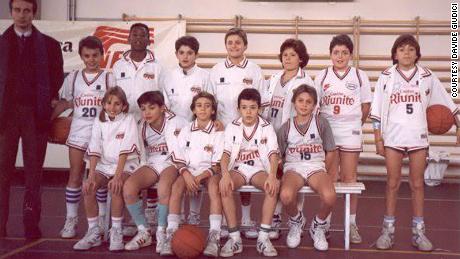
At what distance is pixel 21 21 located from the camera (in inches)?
172

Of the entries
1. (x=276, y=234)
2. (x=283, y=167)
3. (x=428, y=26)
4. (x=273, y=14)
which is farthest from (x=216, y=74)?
(x=428, y=26)

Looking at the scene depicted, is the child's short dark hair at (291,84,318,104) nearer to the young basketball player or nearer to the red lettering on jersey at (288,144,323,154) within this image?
the red lettering on jersey at (288,144,323,154)

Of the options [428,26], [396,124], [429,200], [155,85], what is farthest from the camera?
[428,26]

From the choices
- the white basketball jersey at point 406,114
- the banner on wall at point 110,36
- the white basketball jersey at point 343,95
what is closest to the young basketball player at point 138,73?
the white basketball jersey at point 343,95

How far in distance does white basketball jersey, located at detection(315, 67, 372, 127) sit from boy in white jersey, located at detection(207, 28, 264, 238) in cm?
57

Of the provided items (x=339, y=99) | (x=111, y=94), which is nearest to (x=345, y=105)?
(x=339, y=99)

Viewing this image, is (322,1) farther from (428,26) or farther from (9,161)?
(9,161)

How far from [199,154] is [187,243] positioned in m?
0.81

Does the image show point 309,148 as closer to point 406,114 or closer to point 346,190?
point 346,190

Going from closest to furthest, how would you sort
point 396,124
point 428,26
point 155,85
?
point 396,124, point 155,85, point 428,26

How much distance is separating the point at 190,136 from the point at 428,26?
565cm

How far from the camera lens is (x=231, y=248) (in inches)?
158

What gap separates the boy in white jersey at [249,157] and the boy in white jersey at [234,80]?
0.26 m

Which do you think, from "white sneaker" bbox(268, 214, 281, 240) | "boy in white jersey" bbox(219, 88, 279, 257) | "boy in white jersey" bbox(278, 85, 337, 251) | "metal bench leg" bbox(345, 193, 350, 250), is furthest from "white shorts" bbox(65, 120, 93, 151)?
"metal bench leg" bbox(345, 193, 350, 250)
